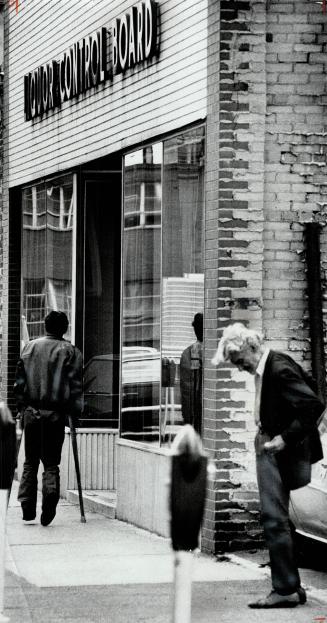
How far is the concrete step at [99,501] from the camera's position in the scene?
13.3 meters

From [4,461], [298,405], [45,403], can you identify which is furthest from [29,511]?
[4,461]

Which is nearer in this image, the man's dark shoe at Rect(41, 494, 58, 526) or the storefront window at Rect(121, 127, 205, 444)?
the storefront window at Rect(121, 127, 205, 444)

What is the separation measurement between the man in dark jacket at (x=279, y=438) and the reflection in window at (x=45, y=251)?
6942 mm

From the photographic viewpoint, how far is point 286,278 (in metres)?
10.9

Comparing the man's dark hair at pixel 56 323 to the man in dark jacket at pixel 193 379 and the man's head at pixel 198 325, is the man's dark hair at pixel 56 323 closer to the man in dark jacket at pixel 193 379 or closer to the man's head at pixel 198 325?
the man in dark jacket at pixel 193 379

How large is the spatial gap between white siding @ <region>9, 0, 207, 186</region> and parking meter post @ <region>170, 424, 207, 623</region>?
583 cm

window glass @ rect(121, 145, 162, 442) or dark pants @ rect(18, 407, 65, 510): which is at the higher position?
window glass @ rect(121, 145, 162, 442)

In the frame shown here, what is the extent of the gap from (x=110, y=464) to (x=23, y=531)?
7.62ft

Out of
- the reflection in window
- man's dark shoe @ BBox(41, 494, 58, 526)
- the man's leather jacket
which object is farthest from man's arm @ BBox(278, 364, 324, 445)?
the reflection in window

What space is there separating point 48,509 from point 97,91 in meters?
4.29

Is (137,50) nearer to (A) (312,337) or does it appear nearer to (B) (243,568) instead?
(A) (312,337)

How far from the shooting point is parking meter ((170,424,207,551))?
5.62 m

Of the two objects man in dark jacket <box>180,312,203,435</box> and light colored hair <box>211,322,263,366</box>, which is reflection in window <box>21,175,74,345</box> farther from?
light colored hair <box>211,322,263,366</box>

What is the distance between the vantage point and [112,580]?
31.7ft
